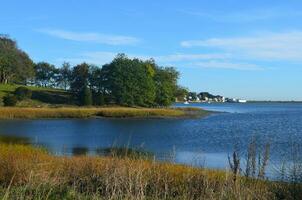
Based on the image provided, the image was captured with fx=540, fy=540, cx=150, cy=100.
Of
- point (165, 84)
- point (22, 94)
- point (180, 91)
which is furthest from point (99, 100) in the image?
point (180, 91)

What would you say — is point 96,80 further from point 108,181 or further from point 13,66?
point 108,181

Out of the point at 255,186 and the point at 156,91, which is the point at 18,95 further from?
the point at 255,186

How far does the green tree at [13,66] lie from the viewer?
12281 centimetres

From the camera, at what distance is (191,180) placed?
13156 mm

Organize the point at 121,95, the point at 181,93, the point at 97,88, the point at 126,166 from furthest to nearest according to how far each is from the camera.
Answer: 1. the point at 181,93
2. the point at 97,88
3. the point at 121,95
4. the point at 126,166

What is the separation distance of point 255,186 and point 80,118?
7286 cm

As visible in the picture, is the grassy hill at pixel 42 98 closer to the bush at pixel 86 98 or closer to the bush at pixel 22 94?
the bush at pixel 22 94

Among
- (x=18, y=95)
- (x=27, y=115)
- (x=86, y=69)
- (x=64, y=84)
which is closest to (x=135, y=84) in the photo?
(x=86, y=69)

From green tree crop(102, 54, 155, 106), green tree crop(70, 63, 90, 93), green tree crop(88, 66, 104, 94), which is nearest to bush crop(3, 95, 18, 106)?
green tree crop(102, 54, 155, 106)

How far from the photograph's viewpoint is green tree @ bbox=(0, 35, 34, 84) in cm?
12281

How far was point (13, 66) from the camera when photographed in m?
125

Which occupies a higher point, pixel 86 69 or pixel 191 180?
pixel 86 69

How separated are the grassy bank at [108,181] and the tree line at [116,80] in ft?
296

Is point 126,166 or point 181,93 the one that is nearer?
point 126,166
